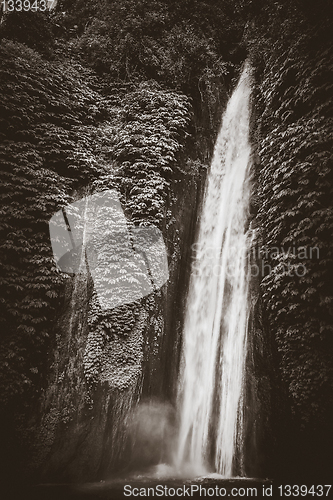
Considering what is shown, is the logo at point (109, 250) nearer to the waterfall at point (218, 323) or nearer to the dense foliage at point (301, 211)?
the waterfall at point (218, 323)

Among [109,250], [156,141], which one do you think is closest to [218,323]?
[109,250]

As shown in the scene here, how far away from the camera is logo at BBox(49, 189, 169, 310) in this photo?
761cm

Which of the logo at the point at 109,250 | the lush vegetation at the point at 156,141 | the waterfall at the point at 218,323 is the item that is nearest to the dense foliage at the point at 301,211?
the lush vegetation at the point at 156,141

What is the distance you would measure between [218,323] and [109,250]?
3.37m

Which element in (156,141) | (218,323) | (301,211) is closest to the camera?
(301,211)

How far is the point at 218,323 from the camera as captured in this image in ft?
25.9

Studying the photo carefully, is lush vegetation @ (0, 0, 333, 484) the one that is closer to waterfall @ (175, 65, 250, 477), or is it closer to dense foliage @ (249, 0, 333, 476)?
dense foliage @ (249, 0, 333, 476)

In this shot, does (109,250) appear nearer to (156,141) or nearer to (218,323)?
(218,323)

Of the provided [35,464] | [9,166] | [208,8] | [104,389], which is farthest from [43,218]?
[208,8]

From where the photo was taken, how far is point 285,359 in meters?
6.47

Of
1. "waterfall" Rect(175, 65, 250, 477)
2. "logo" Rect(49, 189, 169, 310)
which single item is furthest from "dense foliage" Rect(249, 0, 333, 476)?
"logo" Rect(49, 189, 169, 310)

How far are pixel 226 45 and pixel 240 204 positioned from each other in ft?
24.0

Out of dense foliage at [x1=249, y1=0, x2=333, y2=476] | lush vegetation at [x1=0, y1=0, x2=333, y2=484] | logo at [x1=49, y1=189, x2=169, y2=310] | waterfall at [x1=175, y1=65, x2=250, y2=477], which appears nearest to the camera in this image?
dense foliage at [x1=249, y1=0, x2=333, y2=476]

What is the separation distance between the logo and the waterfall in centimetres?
134
